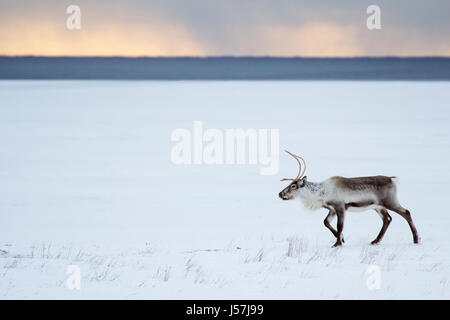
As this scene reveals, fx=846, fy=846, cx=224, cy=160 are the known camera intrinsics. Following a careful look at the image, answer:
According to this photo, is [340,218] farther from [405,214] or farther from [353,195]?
[405,214]

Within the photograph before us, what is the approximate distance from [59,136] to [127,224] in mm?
14396

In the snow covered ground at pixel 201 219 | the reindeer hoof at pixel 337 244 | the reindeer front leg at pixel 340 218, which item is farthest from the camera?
the reindeer hoof at pixel 337 244

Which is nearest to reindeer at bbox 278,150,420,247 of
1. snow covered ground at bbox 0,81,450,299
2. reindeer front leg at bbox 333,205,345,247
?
reindeer front leg at bbox 333,205,345,247

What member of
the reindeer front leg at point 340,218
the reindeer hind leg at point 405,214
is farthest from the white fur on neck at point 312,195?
the reindeer hind leg at point 405,214

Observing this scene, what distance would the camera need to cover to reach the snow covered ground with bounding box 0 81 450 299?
802 cm

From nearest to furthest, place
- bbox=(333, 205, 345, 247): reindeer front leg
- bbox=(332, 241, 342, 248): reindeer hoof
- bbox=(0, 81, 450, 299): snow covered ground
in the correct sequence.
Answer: bbox=(0, 81, 450, 299): snow covered ground < bbox=(333, 205, 345, 247): reindeer front leg < bbox=(332, 241, 342, 248): reindeer hoof

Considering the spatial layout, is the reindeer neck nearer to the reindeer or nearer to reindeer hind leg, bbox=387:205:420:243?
the reindeer

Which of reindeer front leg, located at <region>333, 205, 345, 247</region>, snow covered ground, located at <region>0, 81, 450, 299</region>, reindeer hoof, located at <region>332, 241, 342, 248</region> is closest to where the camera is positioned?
snow covered ground, located at <region>0, 81, 450, 299</region>

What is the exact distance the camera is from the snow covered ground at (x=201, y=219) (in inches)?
316

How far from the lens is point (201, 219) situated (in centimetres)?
1295

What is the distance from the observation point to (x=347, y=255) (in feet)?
30.3

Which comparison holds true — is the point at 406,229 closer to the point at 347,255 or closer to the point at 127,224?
the point at 347,255

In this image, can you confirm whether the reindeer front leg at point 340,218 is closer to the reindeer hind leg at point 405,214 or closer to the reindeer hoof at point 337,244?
the reindeer hoof at point 337,244

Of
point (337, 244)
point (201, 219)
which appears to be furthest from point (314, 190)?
point (201, 219)
